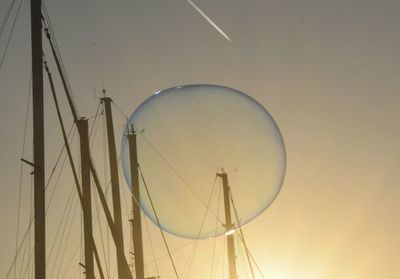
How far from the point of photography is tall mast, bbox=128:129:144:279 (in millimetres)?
23953

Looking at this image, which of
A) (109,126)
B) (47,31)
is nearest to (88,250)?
(109,126)

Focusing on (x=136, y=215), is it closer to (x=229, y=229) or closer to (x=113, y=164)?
(x=113, y=164)

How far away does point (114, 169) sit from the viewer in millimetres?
25766

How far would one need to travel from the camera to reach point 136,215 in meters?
25.7

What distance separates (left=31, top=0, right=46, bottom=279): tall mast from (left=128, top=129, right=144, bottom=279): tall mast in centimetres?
875

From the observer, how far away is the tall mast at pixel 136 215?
2395 cm

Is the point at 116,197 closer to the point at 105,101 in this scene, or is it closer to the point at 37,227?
the point at 105,101

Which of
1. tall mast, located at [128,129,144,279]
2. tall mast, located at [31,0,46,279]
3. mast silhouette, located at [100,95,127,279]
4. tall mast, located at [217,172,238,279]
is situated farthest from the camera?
tall mast, located at [217,172,238,279]

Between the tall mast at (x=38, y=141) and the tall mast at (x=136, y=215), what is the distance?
8.75 m

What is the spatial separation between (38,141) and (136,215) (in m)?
10.9

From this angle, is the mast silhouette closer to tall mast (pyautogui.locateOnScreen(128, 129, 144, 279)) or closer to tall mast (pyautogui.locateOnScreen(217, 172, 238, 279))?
tall mast (pyautogui.locateOnScreen(128, 129, 144, 279))

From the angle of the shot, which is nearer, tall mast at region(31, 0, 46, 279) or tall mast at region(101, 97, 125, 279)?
tall mast at region(31, 0, 46, 279)

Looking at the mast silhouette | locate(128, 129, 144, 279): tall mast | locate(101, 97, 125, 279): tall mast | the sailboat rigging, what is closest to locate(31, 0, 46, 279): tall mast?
the sailboat rigging

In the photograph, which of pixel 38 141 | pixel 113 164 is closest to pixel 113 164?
pixel 113 164
